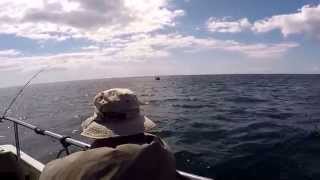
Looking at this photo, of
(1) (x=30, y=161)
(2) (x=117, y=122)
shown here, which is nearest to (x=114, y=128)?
(2) (x=117, y=122)

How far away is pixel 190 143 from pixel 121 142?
48.3 feet

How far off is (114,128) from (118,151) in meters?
0.23

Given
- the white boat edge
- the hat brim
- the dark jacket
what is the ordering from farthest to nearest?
the white boat edge < the hat brim < the dark jacket

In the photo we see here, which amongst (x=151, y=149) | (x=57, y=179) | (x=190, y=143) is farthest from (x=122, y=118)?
(x=190, y=143)

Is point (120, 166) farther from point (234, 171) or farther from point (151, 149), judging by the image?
point (234, 171)

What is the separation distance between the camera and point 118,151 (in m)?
1.90

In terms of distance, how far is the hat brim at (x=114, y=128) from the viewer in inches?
81.9

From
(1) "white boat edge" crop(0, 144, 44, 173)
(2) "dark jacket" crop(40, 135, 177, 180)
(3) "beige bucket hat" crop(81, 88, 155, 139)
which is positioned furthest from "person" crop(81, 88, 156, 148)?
Result: (1) "white boat edge" crop(0, 144, 44, 173)

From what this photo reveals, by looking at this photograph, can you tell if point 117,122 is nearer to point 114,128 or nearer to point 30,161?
point 114,128

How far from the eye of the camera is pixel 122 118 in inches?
84.8

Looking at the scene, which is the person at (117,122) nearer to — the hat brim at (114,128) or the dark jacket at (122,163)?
the hat brim at (114,128)

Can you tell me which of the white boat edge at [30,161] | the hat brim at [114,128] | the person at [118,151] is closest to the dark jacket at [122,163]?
the person at [118,151]

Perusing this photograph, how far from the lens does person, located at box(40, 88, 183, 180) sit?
1.89 m

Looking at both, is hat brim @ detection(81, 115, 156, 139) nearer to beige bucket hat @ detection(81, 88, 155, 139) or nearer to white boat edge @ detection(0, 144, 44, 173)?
beige bucket hat @ detection(81, 88, 155, 139)
